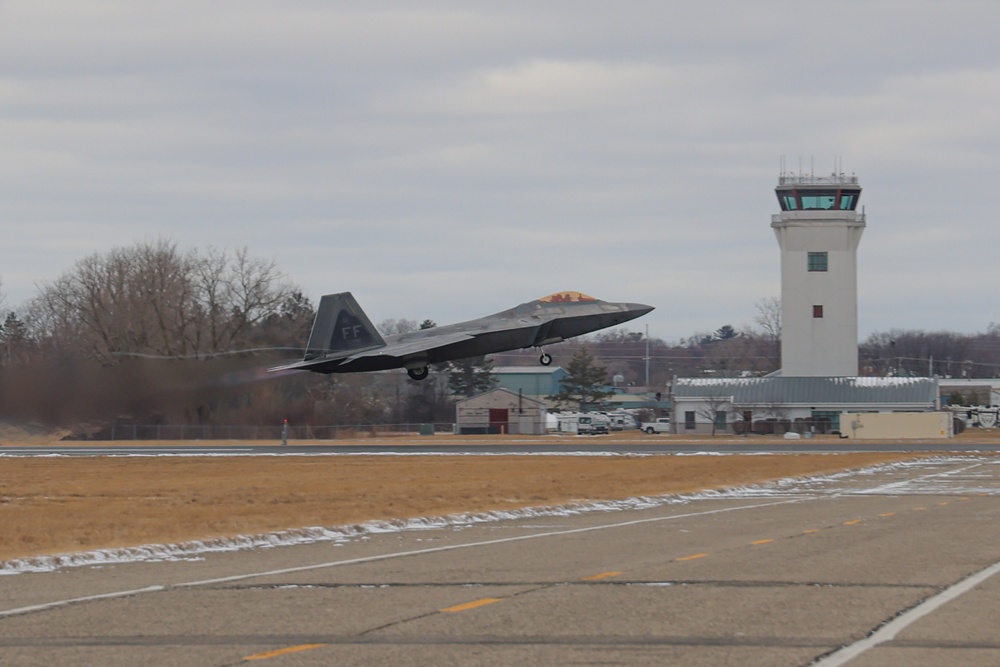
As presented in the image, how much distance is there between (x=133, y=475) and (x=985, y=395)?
379 feet

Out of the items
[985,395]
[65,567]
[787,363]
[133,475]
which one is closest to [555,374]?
[985,395]

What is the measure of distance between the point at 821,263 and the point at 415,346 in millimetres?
48335

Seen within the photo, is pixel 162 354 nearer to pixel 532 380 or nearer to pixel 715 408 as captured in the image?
pixel 715 408

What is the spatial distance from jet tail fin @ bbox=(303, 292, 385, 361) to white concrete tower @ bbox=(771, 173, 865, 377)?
1861 inches

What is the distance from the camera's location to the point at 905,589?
41.1 feet

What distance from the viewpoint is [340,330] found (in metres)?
51.6

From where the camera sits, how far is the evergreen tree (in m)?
124

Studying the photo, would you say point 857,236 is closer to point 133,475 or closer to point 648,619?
point 133,475

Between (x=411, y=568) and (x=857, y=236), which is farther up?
(x=857, y=236)

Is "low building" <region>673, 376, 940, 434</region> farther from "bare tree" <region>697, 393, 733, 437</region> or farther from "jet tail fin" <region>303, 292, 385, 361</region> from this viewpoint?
"jet tail fin" <region>303, 292, 385, 361</region>

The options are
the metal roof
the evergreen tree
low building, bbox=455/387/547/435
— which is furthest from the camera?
the evergreen tree

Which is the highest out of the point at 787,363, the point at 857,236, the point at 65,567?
the point at 857,236

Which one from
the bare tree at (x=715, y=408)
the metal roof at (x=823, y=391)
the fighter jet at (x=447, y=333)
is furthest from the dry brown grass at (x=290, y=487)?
the bare tree at (x=715, y=408)

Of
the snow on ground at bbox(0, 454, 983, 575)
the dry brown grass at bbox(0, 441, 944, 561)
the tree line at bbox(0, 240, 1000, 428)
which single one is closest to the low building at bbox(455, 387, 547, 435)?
the tree line at bbox(0, 240, 1000, 428)
